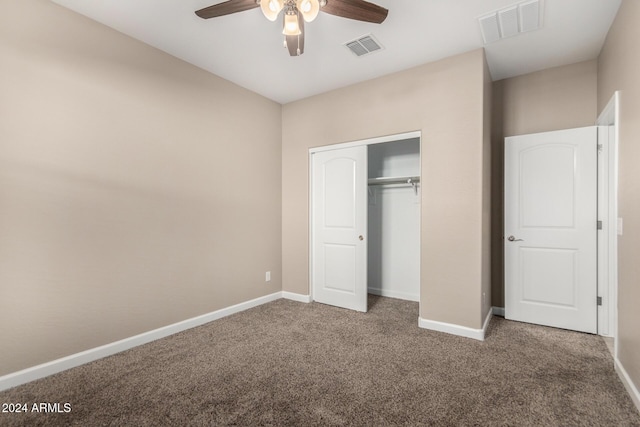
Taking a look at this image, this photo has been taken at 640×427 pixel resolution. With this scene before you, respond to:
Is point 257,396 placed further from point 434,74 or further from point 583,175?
point 583,175

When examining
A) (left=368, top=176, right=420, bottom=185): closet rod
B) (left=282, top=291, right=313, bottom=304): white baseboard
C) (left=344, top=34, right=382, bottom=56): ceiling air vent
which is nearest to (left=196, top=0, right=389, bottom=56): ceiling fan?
(left=344, top=34, right=382, bottom=56): ceiling air vent

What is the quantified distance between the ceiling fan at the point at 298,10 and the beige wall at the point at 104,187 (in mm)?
1230

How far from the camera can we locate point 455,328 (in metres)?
2.97

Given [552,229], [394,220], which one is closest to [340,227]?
[394,220]

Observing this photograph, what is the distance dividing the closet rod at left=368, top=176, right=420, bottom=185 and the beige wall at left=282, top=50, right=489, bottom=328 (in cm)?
73

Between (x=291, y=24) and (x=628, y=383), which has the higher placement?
(x=291, y=24)

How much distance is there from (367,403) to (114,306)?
220cm

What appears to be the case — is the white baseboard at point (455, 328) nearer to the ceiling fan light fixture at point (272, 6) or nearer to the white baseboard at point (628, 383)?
the white baseboard at point (628, 383)

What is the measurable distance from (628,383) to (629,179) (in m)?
1.36

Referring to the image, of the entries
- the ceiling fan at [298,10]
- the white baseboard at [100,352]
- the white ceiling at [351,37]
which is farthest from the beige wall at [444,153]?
the white baseboard at [100,352]

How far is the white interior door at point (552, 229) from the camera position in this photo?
2.99m

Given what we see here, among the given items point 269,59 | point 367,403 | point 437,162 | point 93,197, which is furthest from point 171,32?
point 367,403

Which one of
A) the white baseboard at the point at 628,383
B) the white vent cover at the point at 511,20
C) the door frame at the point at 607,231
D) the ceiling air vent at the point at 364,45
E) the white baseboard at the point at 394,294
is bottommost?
the white baseboard at the point at 394,294

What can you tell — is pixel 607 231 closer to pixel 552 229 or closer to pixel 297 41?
pixel 552 229
